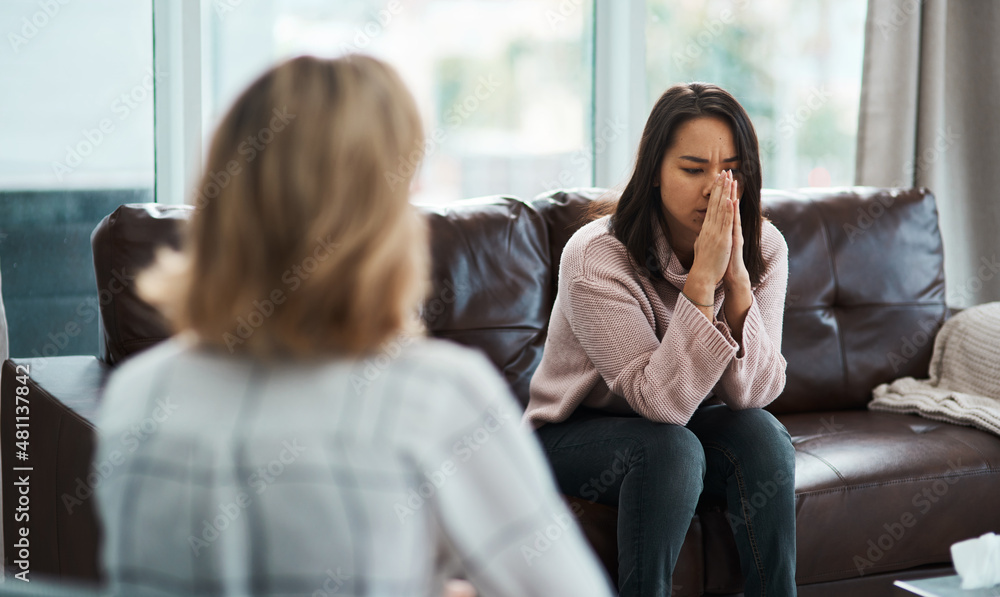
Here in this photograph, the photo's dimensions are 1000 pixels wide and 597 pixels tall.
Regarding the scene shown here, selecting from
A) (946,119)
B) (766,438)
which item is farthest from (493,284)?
(946,119)

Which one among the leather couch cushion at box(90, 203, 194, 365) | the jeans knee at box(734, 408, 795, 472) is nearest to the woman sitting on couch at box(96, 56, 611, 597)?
the jeans knee at box(734, 408, 795, 472)

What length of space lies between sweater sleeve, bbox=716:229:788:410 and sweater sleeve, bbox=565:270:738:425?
59mm

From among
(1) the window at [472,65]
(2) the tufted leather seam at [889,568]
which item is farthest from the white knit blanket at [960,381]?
(1) the window at [472,65]

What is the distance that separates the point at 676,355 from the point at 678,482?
0.23m

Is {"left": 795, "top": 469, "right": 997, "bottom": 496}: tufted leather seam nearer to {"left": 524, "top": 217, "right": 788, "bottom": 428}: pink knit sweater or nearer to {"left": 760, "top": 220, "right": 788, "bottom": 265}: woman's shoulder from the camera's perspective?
{"left": 524, "top": 217, "right": 788, "bottom": 428}: pink knit sweater

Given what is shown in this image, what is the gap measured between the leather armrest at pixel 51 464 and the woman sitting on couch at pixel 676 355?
833 mm

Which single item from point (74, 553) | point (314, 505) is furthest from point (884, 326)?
point (314, 505)

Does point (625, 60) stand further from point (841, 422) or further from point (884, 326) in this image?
point (841, 422)

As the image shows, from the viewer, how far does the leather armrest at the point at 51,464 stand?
1.57m

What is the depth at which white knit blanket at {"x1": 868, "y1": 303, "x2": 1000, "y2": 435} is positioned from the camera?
2.17 m

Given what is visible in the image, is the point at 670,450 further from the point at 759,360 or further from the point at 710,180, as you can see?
the point at 710,180

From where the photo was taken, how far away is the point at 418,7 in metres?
2.73

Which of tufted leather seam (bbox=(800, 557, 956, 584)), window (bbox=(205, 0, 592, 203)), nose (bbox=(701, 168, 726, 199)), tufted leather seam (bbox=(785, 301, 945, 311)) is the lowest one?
tufted leather seam (bbox=(800, 557, 956, 584))

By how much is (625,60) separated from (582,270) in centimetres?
145
